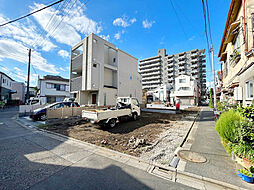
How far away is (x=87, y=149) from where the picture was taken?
4258mm

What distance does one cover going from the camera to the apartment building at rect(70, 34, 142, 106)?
561 inches

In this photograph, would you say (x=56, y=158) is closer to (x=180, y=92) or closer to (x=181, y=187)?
(x=181, y=187)

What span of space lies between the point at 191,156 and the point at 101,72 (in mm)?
13862

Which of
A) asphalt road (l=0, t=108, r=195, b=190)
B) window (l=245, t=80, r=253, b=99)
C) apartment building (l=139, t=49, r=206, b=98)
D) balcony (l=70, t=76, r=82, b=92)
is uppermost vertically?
apartment building (l=139, t=49, r=206, b=98)

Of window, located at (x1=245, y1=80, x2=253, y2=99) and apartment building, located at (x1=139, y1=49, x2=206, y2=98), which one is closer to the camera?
window, located at (x1=245, y1=80, x2=253, y2=99)

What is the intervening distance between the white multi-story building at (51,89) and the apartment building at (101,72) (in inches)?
453

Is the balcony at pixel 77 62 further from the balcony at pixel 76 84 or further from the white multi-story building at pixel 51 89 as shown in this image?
the white multi-story building at pixel 51 89

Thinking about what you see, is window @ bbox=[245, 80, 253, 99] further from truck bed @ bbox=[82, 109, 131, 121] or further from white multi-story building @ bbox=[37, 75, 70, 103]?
white multi-story building @ bbox=[37, 75, 70, 103]

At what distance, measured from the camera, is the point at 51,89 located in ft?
84.4

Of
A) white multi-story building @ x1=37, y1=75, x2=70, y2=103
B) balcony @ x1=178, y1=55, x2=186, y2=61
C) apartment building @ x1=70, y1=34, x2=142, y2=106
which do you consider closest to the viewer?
apartment building @ x1=70, y1=34, x2=142, y2=106

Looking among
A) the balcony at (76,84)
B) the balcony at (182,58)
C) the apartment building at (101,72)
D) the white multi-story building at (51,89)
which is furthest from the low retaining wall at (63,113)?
the balcony at (182,58)

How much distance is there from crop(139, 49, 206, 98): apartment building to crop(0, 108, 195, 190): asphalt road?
4811cm

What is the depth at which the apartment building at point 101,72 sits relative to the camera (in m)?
14.3

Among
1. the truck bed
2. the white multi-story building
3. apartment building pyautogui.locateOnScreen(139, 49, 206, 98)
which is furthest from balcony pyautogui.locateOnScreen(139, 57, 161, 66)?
the truck bed
